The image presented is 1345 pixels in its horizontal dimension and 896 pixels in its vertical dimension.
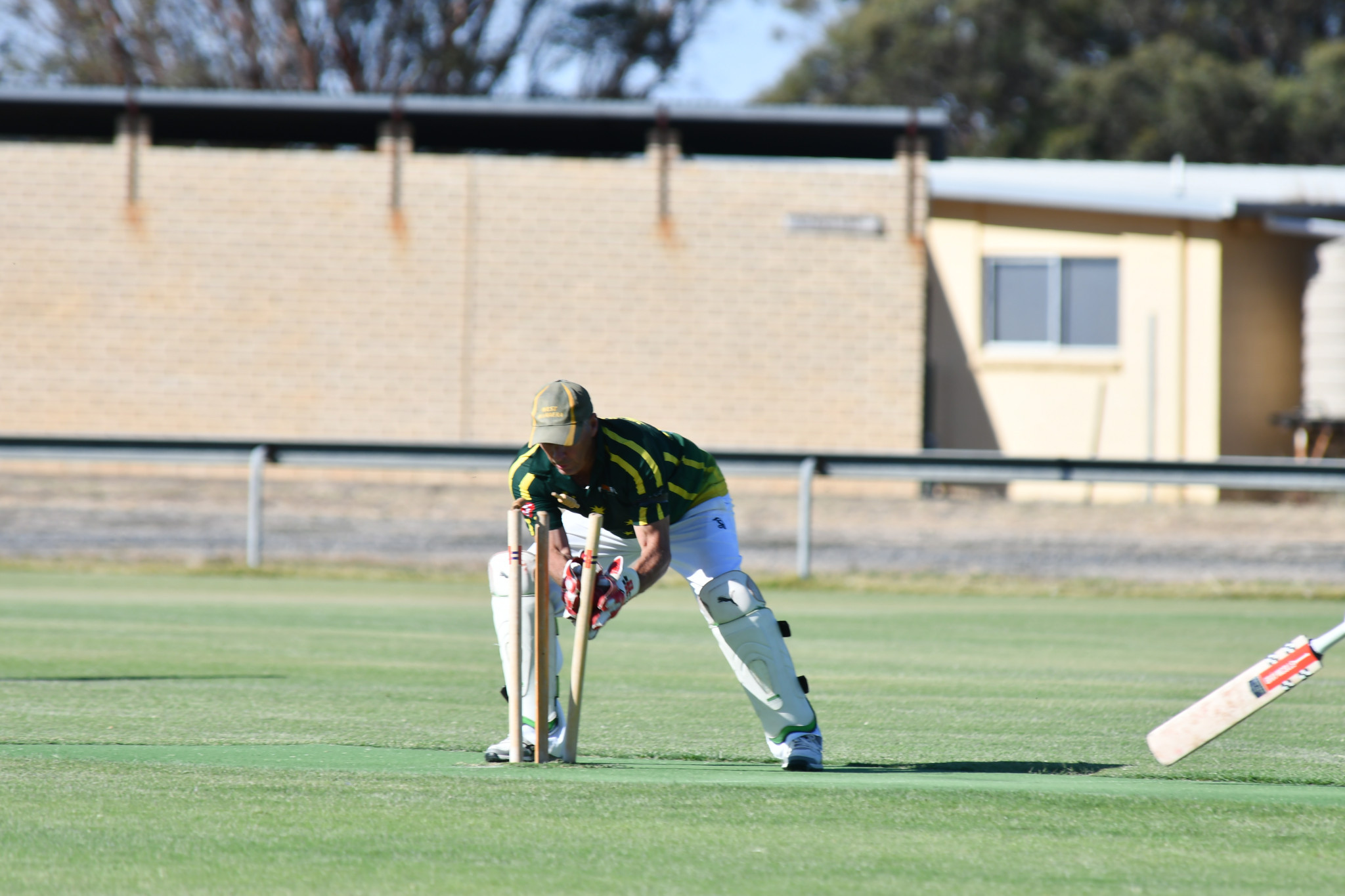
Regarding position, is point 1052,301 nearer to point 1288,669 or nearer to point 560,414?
point 1288,669

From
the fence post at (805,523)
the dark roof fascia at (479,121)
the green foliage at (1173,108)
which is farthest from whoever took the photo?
the green foliage at (1173,108)

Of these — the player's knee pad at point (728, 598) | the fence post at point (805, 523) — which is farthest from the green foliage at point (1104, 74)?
the player's knee pad at point (728, 598)

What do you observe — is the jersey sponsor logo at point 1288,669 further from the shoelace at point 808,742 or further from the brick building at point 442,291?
the brick building at point 442,291

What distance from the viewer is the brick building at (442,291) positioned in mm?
23234

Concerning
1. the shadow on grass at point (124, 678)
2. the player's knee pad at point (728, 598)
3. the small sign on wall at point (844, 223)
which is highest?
the small sign on wall at point (844, 223)

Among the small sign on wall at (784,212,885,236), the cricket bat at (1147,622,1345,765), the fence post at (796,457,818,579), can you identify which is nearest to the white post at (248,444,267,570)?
the fence post at (796,457,818,579)

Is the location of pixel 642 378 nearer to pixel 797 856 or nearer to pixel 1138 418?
pixel 1138 418

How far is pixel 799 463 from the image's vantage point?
17312 millimetres

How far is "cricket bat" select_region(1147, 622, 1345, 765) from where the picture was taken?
6.41 metres

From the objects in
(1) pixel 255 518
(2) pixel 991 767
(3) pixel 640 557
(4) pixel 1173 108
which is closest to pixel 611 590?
(3) pixel 640 557

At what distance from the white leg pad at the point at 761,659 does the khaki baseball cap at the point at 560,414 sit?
3.22ft

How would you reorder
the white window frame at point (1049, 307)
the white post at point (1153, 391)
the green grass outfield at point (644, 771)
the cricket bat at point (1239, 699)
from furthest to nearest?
the white window frame at point (1049, 307), the white post at point (1153, 391), the cricket bat at point (1239, 699), the green grass outfield at point (644, 771)

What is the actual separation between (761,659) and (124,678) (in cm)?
423

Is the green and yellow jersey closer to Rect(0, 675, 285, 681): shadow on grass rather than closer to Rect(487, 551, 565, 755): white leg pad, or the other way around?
Rect(487, 551, 565, 755): white leg pad
